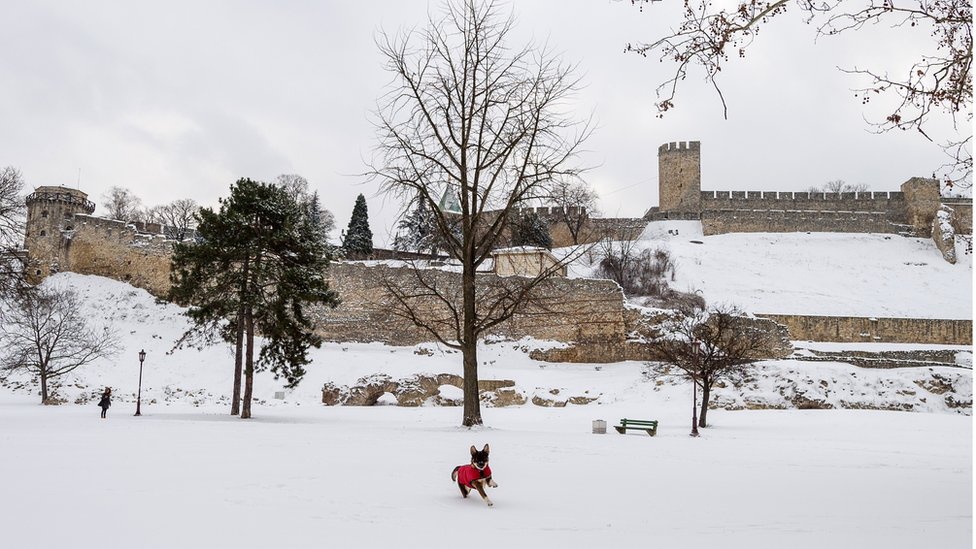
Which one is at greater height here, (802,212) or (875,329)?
(802,212)

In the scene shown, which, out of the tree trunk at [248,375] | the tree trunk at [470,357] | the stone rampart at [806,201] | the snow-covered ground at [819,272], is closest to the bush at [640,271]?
the snow-covered ground at [819,272]

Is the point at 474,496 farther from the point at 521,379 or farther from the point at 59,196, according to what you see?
the point at 59,196

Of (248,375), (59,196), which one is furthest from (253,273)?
(59,196)

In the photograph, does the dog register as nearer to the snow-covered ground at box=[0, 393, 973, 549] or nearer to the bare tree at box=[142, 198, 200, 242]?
the snow-covered ground at box=[0, 393, 973, 549]

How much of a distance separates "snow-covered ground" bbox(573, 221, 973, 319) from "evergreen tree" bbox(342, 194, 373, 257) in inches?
637

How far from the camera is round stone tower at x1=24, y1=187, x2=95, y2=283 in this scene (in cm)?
4065

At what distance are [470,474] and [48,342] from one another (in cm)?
2509

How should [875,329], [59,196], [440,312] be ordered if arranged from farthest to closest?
[59,196], [875,329], [440,312]

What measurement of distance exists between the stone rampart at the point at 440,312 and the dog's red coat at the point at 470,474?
2408 centimetres

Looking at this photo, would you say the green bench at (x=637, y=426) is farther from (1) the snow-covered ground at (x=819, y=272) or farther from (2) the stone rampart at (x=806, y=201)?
(2) the stone rampart at (x=806, y=201)

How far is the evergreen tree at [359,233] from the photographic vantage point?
53.5 m

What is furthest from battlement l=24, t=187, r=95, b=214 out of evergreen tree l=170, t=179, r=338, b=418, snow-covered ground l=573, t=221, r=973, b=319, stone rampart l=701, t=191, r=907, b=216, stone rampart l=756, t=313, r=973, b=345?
stone rampart l=701, t=191, r=907, b=216

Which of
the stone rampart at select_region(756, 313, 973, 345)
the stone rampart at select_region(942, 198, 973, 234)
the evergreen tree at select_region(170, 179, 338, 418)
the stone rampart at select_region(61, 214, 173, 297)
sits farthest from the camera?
the stone rampart at select_region(942, 198, 973, 234)

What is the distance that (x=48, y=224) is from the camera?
41.4 meters
